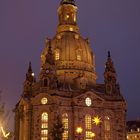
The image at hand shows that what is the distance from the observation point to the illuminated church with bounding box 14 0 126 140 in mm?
100125

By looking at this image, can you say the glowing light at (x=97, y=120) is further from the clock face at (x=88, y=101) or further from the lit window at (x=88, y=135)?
the clock face at (x=88, y=101)

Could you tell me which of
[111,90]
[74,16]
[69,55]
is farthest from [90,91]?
[74,16]

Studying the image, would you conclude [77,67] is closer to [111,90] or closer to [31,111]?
[111,90]

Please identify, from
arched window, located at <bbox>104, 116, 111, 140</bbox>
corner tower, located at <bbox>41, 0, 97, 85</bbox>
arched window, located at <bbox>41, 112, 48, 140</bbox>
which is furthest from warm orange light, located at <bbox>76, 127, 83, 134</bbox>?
corner tower, located at <bbox>41, 0, 97, 85</bbox>

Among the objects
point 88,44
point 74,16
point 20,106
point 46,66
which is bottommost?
point 20,106

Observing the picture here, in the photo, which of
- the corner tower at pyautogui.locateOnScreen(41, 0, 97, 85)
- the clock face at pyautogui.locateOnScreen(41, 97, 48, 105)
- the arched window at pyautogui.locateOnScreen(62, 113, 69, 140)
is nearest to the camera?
the arched window at pyautogui.locateOnScreen(62, 113, 69, 140)

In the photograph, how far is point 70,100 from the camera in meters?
103

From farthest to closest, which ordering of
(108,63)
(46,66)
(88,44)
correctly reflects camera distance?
(88,44), (108,63), (46,66)

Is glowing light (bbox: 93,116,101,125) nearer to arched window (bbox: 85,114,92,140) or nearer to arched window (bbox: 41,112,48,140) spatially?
arched window (bbox: 85,114,92,140)

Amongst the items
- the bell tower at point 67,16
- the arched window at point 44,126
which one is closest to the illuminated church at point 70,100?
the arched window at point 44,126

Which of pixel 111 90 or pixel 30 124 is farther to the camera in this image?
pixel 111 90

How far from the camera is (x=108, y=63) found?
369 ft

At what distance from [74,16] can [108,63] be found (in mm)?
23149

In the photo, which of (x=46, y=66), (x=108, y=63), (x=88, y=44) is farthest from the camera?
(x=88, y=44)
